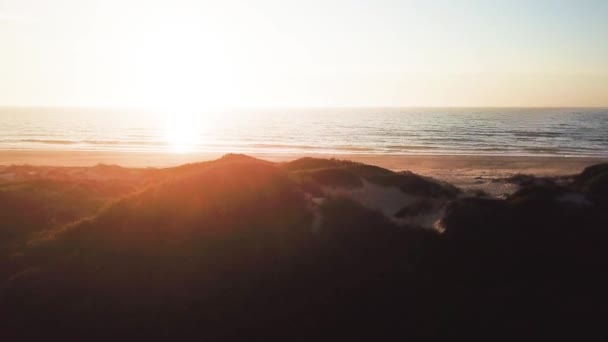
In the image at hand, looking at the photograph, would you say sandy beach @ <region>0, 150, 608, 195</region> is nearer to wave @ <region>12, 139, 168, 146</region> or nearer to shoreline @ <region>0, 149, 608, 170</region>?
shoreline @ <region>0, 149, 608, 170</region>

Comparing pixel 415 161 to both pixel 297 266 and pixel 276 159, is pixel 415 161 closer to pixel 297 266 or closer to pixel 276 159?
pixel 276 159

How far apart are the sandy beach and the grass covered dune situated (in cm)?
2359

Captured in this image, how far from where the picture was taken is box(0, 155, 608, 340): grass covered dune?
1173cm

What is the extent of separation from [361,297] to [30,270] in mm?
9400

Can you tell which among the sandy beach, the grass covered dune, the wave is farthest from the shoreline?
the grass covered dune

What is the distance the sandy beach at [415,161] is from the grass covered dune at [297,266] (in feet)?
77.4

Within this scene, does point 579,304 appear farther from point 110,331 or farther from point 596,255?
point 110,331

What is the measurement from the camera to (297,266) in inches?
557

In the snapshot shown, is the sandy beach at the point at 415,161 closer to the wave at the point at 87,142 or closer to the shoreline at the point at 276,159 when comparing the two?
the shoreline at the point at 276,159

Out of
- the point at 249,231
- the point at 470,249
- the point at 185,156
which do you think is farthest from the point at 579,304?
the point at 185,156

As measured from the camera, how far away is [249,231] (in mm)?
15547

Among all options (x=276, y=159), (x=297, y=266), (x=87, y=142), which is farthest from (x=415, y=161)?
(x=87, y=142)

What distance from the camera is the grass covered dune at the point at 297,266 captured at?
462 inches

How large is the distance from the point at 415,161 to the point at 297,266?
44.0 metres
